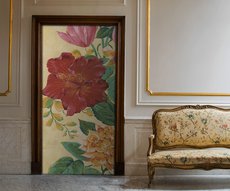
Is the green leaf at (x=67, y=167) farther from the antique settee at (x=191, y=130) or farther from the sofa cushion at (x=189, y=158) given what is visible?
the sofa cushion at (x=189, y=158)

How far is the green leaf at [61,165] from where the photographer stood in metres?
4.40

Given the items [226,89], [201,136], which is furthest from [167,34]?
[201,136]

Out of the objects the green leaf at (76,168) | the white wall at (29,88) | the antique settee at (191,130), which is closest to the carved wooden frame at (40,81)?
the white wall at (29,88)

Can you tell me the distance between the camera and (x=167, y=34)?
14.2 feet

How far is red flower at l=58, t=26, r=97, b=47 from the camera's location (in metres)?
4.41

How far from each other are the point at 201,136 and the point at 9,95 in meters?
2.22

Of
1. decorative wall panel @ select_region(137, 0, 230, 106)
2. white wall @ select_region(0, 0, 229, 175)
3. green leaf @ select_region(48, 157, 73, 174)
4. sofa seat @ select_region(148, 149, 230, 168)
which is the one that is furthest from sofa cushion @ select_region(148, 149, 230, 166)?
green leaf @ select_region(48, 157, 73, 174)

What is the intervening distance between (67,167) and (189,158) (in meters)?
1.50

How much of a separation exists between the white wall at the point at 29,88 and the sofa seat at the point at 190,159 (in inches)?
23.9

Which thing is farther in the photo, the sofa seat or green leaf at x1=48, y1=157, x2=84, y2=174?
green leaf at x1=48, y1=157, x2=84, y2=174

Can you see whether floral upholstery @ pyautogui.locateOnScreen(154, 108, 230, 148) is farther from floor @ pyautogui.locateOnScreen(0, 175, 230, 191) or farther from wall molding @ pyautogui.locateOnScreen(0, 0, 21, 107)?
wall molding @ pyautogui.locateOnScreen(0, 0, 21, 107)

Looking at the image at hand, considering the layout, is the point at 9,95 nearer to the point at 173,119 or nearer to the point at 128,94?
the point at 128,94

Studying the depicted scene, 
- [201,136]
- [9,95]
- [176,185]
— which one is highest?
[9,95]

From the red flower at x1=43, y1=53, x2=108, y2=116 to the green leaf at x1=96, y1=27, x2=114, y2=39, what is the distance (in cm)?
27
